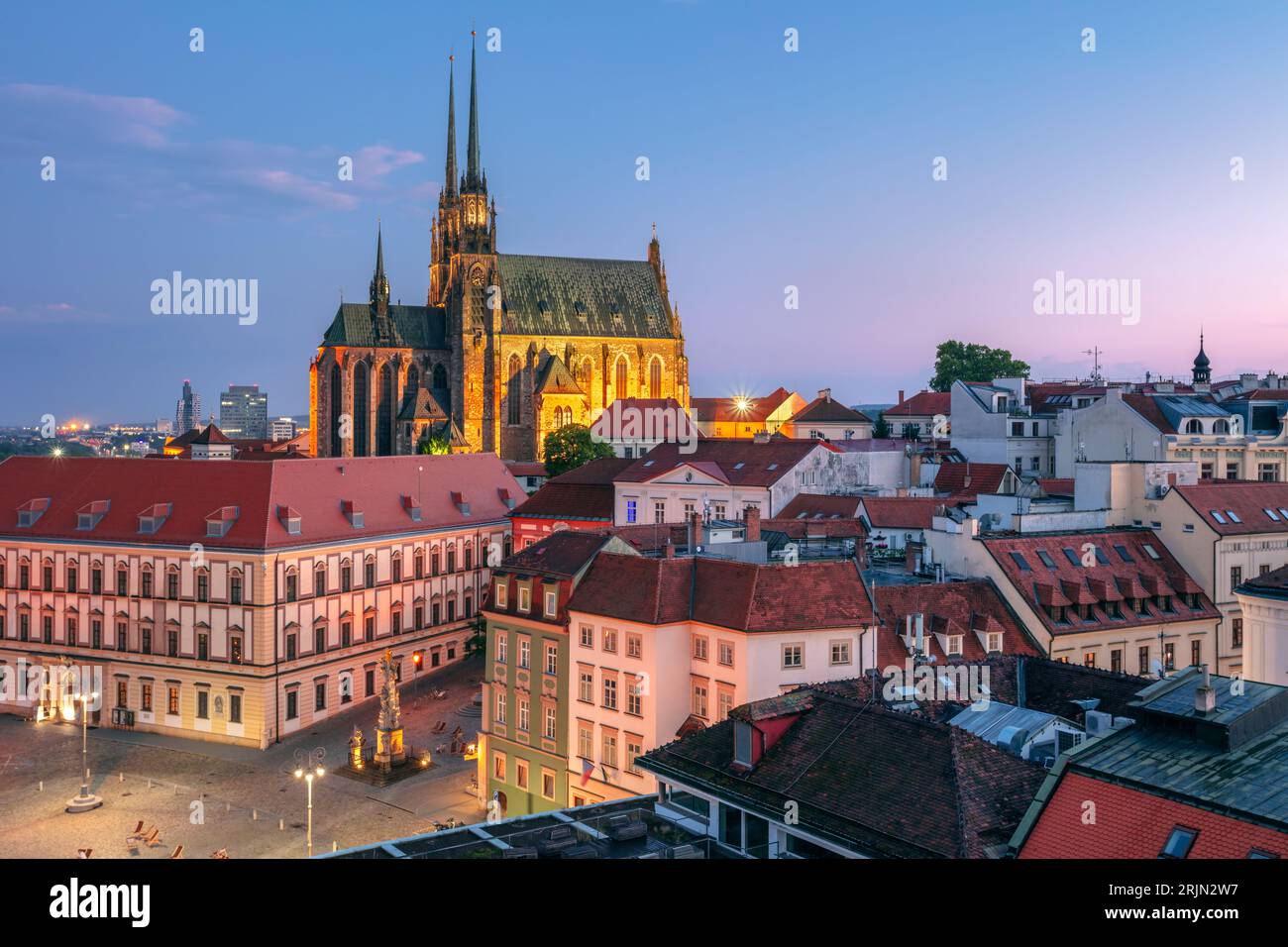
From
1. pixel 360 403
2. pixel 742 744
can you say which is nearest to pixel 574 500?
pixel 742 744

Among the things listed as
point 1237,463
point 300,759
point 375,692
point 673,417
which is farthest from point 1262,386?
point 300,759

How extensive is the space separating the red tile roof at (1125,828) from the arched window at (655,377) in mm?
132739

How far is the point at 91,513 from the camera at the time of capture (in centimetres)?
6450

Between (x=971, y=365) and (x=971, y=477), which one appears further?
(x=971, y=365)

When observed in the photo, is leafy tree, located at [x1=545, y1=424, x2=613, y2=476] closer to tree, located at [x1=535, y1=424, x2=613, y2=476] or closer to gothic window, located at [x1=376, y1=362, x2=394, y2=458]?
tree, located at [x1=535, y1=424, x2=613, y2=476]

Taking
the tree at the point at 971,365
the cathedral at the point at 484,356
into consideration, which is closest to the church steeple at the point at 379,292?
the cathedral at the point at 484,356

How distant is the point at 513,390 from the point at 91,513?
7965 centimetres

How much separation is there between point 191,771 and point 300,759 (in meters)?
4.65

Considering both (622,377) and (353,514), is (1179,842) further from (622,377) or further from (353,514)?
(622,377)

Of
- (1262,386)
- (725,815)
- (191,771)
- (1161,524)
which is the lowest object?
(191,771)

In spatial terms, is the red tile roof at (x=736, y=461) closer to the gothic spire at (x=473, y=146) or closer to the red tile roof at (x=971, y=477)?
the red tile roof at (x=971, y=477)

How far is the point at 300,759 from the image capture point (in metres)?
53.8

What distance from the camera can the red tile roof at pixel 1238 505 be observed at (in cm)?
4819

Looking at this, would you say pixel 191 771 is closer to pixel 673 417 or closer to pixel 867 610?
pixel 867 610
